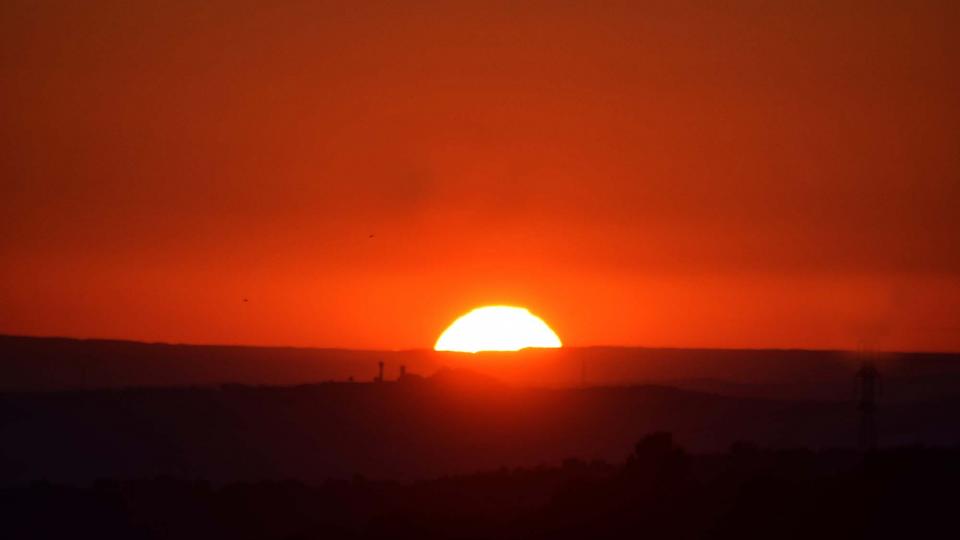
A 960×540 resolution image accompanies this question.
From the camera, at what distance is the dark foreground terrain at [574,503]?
3050cm

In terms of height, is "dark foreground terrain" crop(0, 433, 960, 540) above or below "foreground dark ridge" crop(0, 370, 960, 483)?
below

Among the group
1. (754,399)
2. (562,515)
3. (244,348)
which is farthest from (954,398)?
(562,515)

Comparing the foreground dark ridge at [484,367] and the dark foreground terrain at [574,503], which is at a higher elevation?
the foreground dark ridge at [484,367]

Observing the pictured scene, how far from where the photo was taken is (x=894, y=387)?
357 feet

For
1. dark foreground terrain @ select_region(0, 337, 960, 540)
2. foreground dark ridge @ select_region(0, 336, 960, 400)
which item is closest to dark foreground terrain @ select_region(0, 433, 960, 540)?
dark foreground terrain @ select_region(0, 337, 960, 540)

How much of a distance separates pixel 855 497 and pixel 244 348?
10110cm

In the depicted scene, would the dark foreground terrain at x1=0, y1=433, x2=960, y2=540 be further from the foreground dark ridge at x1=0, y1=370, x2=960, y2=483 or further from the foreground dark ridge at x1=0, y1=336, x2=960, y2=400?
the foreground dark ridge at x1=0, y1=336, x2=960, y2=400

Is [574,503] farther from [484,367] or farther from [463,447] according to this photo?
[484,367]

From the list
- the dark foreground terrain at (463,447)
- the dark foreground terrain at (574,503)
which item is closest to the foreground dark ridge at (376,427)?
the dark foreground terrain at (463,447)

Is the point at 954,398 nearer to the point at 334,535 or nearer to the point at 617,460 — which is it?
the point at 617,460

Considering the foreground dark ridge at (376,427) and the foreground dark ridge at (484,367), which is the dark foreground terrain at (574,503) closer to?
the foreground dark ridge at (376,427)

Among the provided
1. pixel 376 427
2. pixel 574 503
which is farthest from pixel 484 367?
pixel 574 503

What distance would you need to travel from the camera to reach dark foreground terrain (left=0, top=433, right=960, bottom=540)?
3050 centimetres

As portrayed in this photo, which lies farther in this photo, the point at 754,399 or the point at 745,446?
the point at 754,399
